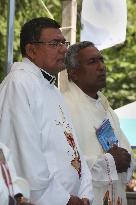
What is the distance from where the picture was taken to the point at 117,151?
4.26 metres

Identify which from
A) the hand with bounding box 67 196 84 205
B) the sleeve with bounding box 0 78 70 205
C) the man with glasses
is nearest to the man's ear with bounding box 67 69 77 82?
the man with glasses

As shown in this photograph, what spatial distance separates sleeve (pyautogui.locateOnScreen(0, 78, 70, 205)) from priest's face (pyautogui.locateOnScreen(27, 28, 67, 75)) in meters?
0.28

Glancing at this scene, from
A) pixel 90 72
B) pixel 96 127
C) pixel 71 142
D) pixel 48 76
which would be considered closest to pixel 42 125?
pixel 71 142

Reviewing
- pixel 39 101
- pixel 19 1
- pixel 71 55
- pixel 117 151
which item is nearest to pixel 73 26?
pixel 71 55

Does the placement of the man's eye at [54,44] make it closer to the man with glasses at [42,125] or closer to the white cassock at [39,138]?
the man with glasses at [42,125]

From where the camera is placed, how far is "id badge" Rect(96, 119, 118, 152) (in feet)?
14.1

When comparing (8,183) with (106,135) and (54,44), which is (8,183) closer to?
(54,44)

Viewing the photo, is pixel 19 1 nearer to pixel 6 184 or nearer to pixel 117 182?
pixel 117 182

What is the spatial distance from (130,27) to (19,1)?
110 inches

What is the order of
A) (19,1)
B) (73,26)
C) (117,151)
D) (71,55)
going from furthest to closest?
(19,1) → (73,26) → (71,55) → (117,151)

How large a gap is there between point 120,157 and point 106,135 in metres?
0.21

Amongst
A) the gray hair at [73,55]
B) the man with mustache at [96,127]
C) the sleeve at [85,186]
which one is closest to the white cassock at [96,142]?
the man with mustache at [96,127]

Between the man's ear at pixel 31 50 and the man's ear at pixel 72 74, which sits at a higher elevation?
the man's ear at pixel 31 50

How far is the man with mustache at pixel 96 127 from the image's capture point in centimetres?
419
